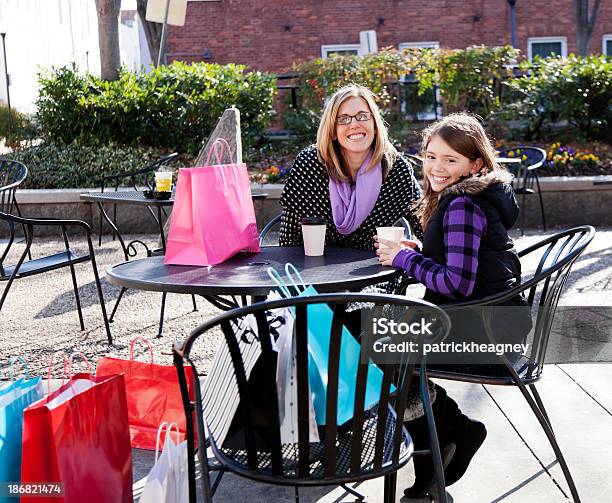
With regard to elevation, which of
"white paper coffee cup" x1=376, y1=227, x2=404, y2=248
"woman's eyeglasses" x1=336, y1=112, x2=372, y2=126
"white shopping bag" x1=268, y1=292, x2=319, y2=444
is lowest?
"white shopping bag" x1=268, y1=292, x2=319, y2=444

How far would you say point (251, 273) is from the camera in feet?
9.14

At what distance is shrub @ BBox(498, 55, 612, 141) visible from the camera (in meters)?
11.1

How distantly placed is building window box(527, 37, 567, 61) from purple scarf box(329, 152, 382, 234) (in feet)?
64.6

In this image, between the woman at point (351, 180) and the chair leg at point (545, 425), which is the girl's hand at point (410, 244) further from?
the chair leg at point (545, 425)

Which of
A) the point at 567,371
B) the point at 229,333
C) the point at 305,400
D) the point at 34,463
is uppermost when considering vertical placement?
the point at 229,333

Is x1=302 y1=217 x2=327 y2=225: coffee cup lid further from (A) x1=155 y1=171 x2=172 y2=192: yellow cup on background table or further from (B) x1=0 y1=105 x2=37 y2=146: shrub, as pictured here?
(B) x1=0 y1=105 x2=37 y2=146: shrub

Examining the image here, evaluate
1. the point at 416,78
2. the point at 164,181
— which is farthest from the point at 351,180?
the point at 416,78

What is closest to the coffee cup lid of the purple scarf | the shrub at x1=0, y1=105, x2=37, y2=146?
the purple scarf

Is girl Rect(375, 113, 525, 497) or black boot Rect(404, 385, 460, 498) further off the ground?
girl Rect(375, 113, 525, 497)

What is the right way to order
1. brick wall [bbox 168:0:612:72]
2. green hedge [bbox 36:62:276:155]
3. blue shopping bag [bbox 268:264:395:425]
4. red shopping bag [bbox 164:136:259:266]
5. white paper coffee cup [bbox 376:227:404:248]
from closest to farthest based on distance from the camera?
1. blue shopping bag [bbox 268:264:395:425]
2. red shopping bag [bbox 164:136:259:266]
3. white paper coffee cup [bbox 376:227:404:248]
4. green hedge [bbox 36:62:276:155]
5. brick wall [bbox 168:0:612:72]

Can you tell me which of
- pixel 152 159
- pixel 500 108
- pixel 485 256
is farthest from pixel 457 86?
pixel 485 256

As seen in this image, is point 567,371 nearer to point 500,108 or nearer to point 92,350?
point 92,350

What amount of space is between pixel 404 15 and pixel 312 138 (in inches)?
456

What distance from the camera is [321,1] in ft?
72.3
